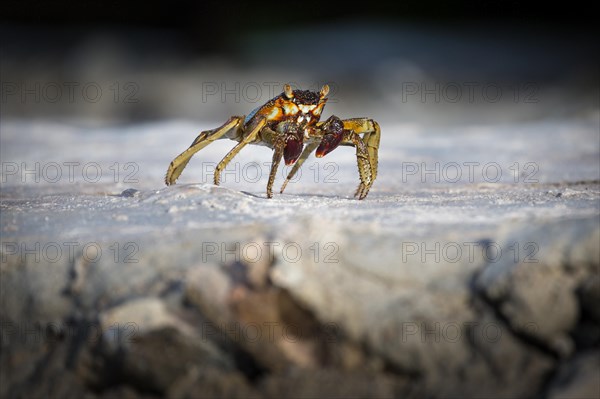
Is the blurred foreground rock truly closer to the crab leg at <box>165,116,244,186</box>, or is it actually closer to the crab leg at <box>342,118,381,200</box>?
the crab leg at <box>342,118,381,200</box>

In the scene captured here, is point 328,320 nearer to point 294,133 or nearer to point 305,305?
point 305,305

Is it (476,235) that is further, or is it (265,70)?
(265,70)

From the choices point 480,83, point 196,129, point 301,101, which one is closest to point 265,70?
point 480,83

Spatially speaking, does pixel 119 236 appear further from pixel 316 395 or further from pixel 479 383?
pixel 479 383

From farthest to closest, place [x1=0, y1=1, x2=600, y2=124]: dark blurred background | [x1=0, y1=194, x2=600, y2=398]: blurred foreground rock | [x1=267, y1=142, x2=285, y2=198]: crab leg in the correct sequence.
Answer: [x1=0, y1=1, x2=600, y2=124]: dark blurred background < [x1=267, y1=142, x2=285, y2=198]: crab leg < [x1=0, y1=194, x2=600, y2=398]: blurred foreground rock

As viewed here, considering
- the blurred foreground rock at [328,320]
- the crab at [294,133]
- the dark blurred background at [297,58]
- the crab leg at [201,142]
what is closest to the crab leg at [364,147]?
the crab at [294,133]

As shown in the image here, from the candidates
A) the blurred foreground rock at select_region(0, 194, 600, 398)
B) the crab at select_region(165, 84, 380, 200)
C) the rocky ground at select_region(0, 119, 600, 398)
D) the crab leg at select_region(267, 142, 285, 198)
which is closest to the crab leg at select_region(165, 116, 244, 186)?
the crab at select_region(165, 84, 380, 200)

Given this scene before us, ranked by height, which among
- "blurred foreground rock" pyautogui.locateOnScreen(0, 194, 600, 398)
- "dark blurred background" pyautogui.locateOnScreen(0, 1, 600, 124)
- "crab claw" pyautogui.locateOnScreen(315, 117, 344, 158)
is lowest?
"blurred foreground rock" pyautogui.locateOnScreen(0, 194, 600, 398)
